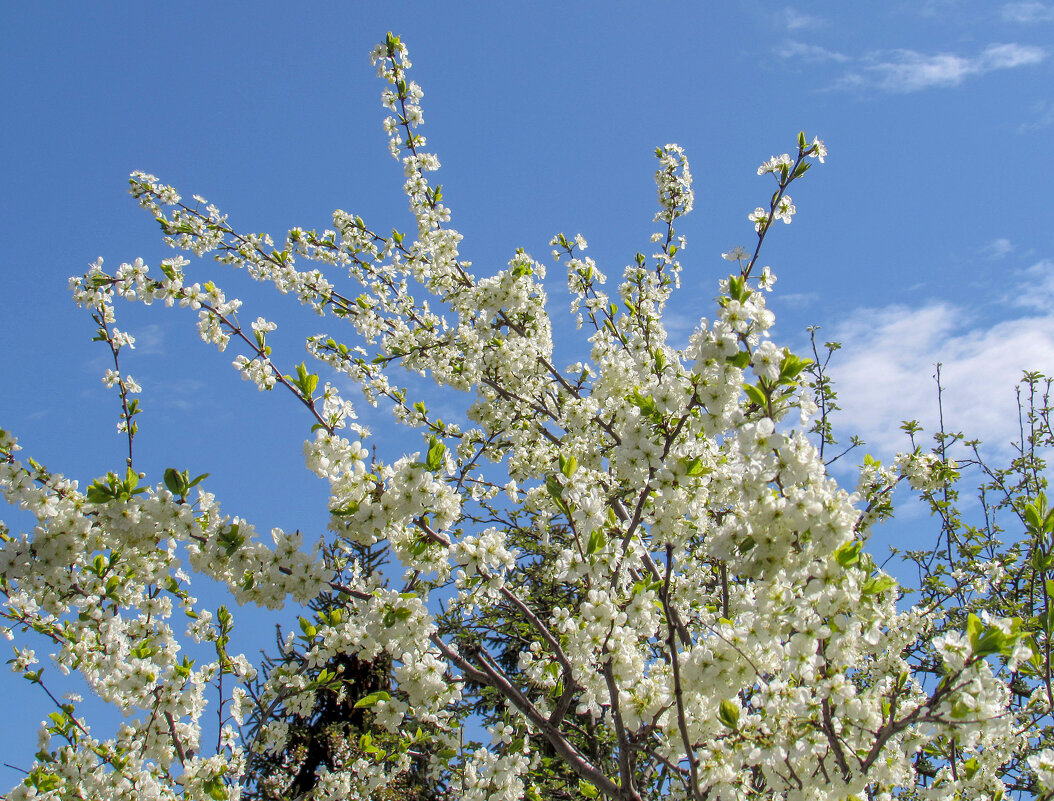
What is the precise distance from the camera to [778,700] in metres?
2.80

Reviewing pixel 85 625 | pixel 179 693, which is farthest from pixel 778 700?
pixel 85 625

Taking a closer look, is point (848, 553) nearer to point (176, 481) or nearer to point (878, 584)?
point (878, 584)

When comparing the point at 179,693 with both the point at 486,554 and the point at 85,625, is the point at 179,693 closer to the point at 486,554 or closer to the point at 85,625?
the point at 85,625

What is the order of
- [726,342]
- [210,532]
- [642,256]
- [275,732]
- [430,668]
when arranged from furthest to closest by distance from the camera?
[642,256] → [275,732] → [430,668] → [210,532] → [726,342]

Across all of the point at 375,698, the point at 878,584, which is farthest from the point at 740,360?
the point at 375,698

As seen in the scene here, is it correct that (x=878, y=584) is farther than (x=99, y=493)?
No

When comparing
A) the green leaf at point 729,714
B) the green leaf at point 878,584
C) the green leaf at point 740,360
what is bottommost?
the green leaf at point 729,714

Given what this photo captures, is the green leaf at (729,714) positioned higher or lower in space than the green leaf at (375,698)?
lower

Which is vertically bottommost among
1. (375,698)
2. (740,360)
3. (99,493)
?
(375,698)

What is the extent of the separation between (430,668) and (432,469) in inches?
49.6

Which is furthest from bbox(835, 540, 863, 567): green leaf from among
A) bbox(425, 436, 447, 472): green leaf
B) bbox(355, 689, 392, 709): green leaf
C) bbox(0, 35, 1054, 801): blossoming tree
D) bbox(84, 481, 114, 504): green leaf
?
bbox(84, 481, 114, 504): green leaf

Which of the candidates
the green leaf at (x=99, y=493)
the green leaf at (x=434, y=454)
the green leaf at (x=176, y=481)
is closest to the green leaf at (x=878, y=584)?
the green leaf at (x=434, y=454)

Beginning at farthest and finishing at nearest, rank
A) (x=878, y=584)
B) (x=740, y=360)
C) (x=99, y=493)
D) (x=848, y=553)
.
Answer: (x=99, y=493), (x=740, y=360), (x=878, y=584), (x=848, y=553)

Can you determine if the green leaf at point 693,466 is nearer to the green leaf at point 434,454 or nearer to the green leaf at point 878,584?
the green leaf at point 878,584
